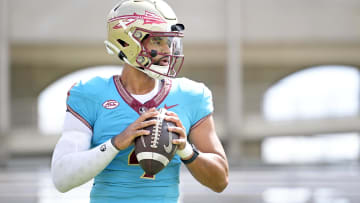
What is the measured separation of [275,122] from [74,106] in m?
11.3

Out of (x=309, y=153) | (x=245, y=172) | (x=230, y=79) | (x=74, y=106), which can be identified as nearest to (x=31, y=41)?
(x=230, y=79)

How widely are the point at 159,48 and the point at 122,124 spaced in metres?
0.31

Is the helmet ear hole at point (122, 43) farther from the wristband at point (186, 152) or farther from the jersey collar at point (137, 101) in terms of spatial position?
the wristband at point (186, 152)

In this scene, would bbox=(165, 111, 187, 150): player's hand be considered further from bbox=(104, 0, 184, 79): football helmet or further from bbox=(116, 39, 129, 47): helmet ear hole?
bbox=(116, 39, 129, 47): helmet ear hole

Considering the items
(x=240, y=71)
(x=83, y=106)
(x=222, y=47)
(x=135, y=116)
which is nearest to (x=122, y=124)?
(x=135, y=116)

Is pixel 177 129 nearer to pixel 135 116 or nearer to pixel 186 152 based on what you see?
pixel 186 152

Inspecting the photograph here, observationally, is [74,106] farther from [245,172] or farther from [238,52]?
[238,52]

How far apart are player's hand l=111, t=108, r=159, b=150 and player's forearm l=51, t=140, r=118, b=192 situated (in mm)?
34

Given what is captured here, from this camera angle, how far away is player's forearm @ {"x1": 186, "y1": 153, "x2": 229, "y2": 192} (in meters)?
2.45

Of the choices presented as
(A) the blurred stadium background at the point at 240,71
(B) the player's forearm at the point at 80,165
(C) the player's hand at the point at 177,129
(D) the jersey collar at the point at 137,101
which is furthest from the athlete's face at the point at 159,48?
(A) the blurred stadium background at the point at 240,71

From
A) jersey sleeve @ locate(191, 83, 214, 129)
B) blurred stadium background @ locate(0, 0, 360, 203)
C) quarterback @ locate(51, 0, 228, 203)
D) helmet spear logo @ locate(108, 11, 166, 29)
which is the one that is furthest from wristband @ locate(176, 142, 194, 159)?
blurred stadium background @ locate(0, 0, 360, 203)

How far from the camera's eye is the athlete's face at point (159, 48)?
2500mm

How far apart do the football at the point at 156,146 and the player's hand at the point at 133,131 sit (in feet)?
0.05

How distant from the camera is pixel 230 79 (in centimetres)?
1356
